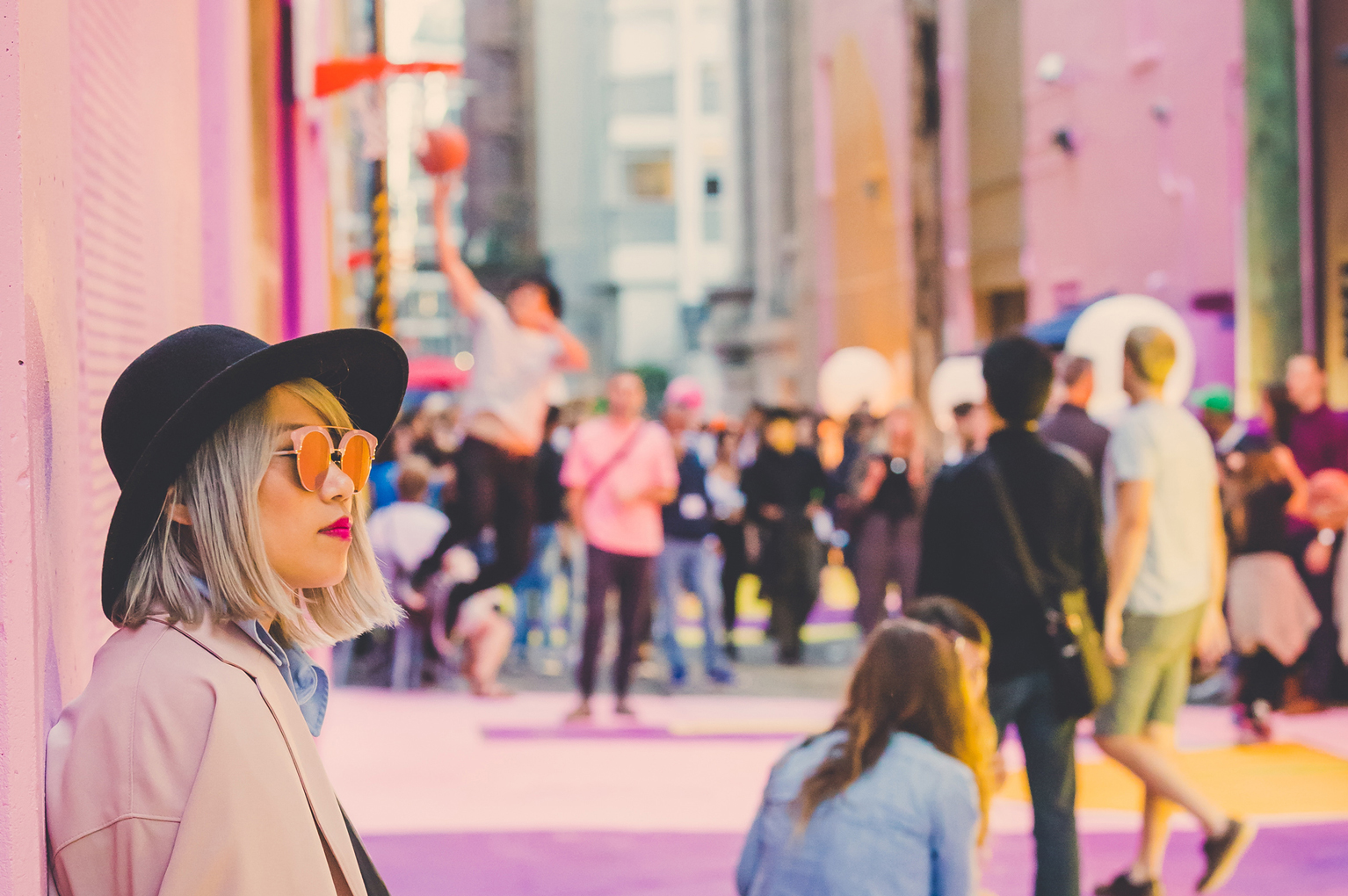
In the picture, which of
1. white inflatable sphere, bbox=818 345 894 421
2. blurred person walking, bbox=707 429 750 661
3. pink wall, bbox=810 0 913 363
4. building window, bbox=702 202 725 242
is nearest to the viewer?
blurred person walking, bbox=707 429 750 661

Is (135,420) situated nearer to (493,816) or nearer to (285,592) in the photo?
(285,592)

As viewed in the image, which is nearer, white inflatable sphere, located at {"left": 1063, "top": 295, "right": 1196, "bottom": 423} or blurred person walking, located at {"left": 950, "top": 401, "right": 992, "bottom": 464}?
blurred person walking, located at {"left": 950, "top": 401, "right": 992, "bottom": 464}

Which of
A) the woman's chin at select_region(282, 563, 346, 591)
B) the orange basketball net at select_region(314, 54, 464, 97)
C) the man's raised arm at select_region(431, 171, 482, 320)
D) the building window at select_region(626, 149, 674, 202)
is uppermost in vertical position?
the building window at select_region(626, 149, 674, 202)

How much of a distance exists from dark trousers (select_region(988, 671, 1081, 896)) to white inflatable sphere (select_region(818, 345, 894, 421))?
14.8 metres

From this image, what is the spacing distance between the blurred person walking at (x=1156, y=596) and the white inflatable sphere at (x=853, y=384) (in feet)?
46.1

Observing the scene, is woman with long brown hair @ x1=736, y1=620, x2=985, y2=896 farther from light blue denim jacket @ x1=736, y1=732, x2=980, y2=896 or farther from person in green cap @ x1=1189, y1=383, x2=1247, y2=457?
person in green cap @ x1=1189, y1=383, x2=1247, y2=457

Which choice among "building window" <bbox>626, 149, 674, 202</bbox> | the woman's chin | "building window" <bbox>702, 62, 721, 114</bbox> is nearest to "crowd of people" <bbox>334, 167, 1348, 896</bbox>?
the woman's chin

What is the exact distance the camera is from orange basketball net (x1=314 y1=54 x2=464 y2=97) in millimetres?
8789

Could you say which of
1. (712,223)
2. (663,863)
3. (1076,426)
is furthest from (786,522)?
(712,223)

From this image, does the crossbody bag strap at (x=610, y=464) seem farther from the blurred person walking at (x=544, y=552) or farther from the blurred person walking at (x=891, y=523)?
the blurred person walking at (x=891, y=523)

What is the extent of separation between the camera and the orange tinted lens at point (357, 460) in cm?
197

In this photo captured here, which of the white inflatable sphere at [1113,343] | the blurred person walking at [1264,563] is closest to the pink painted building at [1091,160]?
the white inflatable sphere at [1113,343]

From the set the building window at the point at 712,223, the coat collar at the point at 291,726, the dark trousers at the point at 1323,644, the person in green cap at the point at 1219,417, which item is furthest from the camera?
the building window at the point at 712,223

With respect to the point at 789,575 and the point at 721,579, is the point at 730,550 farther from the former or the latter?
the point at 789,575
